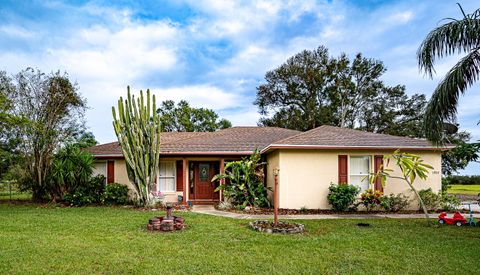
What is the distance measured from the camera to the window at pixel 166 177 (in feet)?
48.4

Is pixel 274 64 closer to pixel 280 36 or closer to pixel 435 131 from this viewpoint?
pixel 280 36

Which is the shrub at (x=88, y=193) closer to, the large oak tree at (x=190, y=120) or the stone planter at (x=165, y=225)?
the stone planter at (x=165, y=225)

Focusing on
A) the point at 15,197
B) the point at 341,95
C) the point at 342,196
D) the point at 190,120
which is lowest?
the point at 15,197

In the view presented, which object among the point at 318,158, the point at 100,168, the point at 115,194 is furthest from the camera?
the point at 100,168

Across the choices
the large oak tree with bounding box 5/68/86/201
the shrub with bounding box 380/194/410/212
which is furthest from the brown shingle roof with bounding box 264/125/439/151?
the large oak tree with bounding box 5/68/86/201

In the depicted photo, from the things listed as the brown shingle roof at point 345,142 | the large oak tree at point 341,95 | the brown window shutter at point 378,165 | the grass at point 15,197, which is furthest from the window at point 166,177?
the large oak tree at point 341,95

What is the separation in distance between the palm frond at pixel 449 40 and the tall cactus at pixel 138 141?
937cm

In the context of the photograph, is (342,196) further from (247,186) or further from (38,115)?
(38,115)

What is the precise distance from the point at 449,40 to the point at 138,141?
34.4 feet

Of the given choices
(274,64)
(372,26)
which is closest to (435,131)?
(372,26)

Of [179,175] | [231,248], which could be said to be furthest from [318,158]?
[231,248]

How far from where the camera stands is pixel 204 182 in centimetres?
1520

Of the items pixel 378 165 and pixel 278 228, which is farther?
pixel 378 165

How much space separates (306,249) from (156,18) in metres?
9.99
